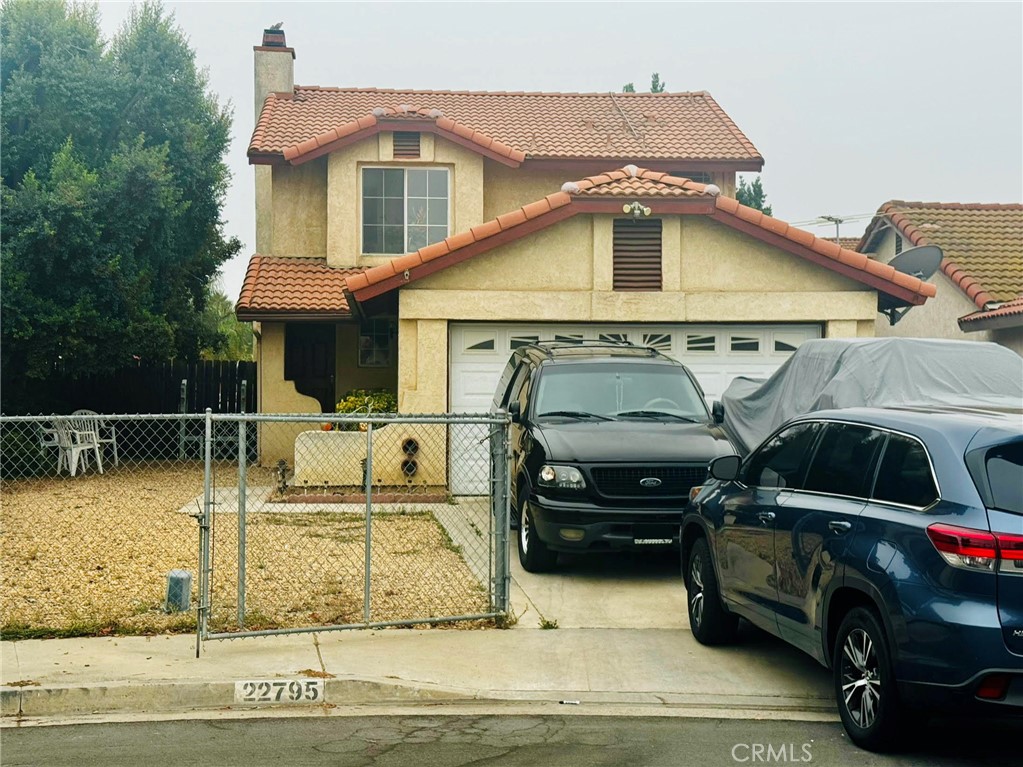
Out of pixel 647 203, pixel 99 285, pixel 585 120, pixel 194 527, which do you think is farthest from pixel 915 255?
pixel 99 285

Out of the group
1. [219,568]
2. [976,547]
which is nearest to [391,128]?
[219,568]

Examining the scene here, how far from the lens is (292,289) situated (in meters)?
20.2

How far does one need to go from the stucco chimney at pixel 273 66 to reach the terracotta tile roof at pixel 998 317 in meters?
14.3

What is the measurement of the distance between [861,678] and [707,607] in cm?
215

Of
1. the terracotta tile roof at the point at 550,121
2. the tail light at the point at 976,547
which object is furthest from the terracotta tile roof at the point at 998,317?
the tail light at the point at 976,547

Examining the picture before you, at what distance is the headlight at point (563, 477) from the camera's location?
10.3 m

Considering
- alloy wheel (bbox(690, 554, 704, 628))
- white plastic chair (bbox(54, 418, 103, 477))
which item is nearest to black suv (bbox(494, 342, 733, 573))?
alloy wheel (bbox(690, 554, 704, 628))

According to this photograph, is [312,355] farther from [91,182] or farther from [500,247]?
[500,247]

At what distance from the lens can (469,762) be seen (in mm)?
5953

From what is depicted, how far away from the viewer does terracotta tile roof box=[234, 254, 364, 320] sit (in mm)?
19531

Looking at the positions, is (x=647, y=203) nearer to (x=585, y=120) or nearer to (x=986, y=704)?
(x=585, y=120)

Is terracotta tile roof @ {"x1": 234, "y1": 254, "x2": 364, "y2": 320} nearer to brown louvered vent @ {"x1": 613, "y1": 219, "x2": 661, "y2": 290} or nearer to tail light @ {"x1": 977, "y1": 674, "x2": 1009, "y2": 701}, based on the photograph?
brown louvered vent @ {"x1": 613, "y1": 219, "x2": 661, "y2": 290}

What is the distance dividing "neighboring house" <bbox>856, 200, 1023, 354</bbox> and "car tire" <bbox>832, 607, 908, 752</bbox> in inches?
582

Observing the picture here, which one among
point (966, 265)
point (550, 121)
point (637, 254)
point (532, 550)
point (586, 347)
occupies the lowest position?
point (532, 550)
